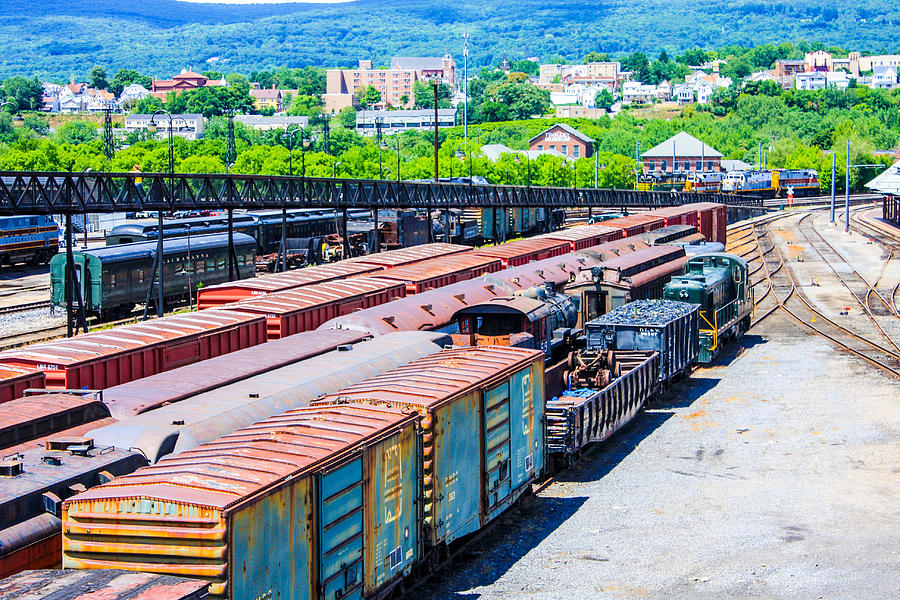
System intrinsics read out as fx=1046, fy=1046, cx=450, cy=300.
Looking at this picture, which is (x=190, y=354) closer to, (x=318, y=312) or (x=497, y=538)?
(x=318, y=312)

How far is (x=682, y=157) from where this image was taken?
567ft

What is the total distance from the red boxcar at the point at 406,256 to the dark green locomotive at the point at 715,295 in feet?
33.8

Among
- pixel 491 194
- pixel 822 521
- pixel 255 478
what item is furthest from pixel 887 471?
pixel 491 194

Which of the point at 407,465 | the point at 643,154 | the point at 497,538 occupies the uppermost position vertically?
the point at 643,154

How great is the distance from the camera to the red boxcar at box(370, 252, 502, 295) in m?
36.8

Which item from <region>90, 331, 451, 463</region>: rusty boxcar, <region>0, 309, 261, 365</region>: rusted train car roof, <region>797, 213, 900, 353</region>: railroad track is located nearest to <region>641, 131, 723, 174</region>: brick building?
<region>797, 213, 900, 353</region>: railroad track

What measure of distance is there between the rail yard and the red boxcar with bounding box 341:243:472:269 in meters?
1.88

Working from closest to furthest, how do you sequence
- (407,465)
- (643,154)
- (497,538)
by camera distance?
(407,465)
(497,538)
(643,154)

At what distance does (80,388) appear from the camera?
23.2m

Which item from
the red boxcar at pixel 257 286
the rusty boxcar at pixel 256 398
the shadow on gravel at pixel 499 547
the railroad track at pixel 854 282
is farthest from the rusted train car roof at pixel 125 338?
the railroad track at pixel 854 282

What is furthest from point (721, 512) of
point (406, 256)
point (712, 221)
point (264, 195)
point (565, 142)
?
point (565, 142)

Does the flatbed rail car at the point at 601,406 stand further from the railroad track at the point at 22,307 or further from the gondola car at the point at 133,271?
the railroad track at the point at 22,307

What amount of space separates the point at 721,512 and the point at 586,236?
31398 mm

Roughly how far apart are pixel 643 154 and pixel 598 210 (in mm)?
50786
